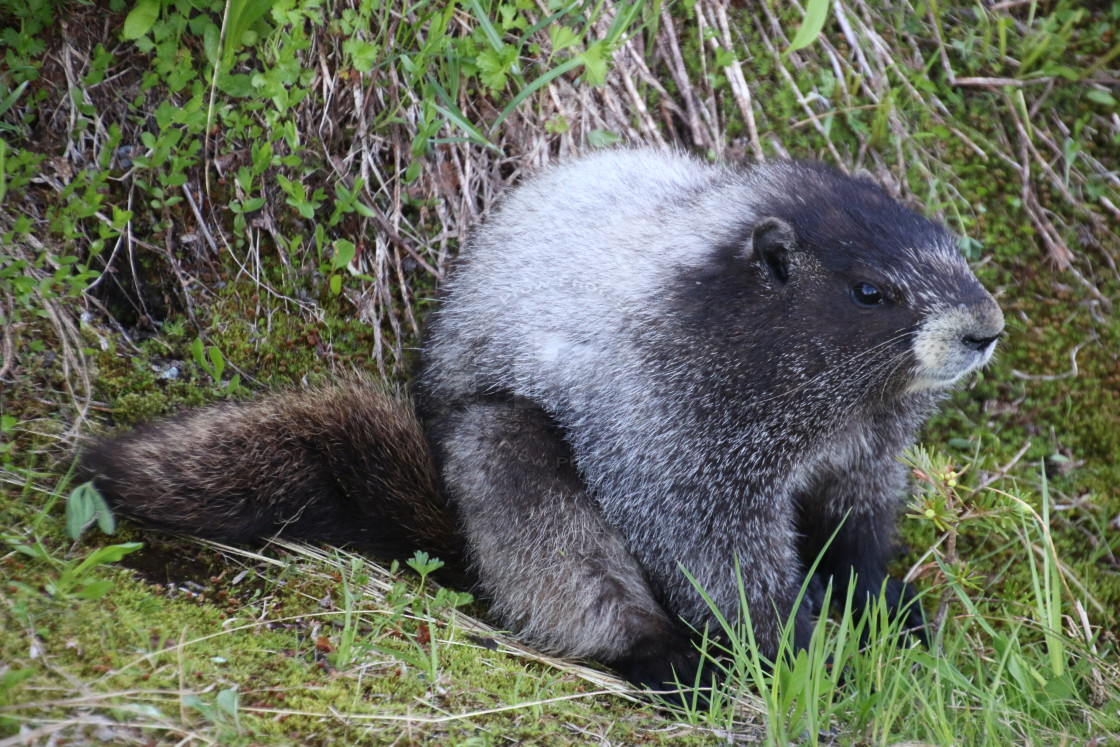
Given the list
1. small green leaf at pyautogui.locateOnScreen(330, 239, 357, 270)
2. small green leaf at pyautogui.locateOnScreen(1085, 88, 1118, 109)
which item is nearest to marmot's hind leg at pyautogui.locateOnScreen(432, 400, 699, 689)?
small green leaf at pyautogui.locateOnScreen(330, 239, 357, 270)

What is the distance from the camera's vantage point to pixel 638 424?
402 cm

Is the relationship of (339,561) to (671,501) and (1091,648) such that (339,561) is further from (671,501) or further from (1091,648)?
(1091,648)

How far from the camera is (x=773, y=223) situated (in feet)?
12.4

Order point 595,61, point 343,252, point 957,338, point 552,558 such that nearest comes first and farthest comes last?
point 957,338, point 552,558, point 595,61, point 343,252

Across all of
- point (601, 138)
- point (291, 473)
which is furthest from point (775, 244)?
point (291, 473)

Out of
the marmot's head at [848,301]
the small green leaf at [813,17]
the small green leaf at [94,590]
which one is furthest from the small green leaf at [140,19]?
the small green leaf at [813,17]

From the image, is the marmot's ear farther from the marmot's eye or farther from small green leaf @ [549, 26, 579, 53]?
small green leaf @ [549, 26, 579, 53]

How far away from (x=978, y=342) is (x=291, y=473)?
2734 millimetres

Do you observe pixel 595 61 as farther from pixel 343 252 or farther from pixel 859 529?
pixel 859 529

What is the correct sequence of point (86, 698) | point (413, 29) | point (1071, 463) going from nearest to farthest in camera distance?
1. point (86, 698)
2. point (413, 29)
3. point (1071, 463)

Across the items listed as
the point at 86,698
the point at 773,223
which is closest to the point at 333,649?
the point at 86,698

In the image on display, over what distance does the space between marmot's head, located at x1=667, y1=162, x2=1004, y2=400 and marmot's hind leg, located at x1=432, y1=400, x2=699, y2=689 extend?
913 mm

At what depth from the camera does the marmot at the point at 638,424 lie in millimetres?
3779

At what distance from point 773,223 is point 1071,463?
7.97ft
